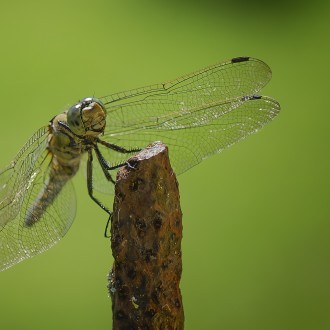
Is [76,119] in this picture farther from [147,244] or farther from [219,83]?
[147,244]

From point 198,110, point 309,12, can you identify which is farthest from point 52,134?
A: point 309,12

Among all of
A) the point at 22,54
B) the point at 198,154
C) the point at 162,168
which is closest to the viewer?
the point at 162,168

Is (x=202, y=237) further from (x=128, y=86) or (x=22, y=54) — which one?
(x=22, y=54)

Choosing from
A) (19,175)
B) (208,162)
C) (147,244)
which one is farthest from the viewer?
(208,162)

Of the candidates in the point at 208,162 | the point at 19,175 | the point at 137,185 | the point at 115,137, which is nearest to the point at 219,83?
the point at 115,137

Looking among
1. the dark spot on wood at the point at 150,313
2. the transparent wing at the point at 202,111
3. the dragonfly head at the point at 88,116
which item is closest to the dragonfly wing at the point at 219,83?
the transparent wing at the point at 202,111

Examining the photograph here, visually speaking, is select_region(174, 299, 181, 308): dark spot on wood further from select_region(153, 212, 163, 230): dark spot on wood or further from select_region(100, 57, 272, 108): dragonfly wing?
select_region(100, 57, 272, 108): dragonfly wing

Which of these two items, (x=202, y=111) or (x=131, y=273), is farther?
(x=202, y=111)
